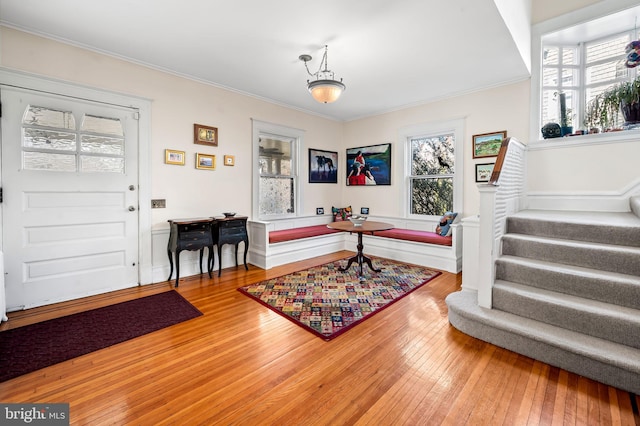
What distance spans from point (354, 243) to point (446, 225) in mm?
1851

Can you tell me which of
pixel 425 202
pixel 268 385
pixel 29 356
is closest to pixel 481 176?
pixel 425 202

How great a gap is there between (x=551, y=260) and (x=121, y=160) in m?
4.79

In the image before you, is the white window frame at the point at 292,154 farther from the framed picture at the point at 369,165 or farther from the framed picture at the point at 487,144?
the framed picture at the point at 487,144

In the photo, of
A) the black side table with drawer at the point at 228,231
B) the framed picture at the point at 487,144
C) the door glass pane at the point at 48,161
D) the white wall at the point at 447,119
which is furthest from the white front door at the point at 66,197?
the framed picture at the point at 487,144

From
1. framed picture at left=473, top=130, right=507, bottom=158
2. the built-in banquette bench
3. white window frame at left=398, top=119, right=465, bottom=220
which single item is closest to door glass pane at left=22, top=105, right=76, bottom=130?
the built-in banquette bench

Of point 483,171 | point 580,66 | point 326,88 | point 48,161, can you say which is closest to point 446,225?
point 483,171

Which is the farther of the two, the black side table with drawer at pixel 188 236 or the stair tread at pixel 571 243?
the black side table with drawer at pixel 188 236

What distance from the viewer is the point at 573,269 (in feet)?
7.55

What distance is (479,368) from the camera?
192 cm

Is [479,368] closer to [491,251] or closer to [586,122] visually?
[491,251]

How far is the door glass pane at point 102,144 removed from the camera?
316 cm

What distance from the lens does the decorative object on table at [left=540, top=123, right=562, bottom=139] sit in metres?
3.60

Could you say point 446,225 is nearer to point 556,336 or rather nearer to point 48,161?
point 556,336

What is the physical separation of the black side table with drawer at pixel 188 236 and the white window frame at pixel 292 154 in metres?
1.10
